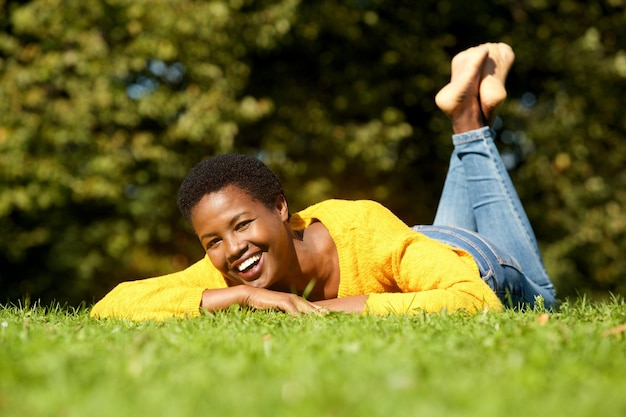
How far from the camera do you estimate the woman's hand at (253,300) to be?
4527 millimetres

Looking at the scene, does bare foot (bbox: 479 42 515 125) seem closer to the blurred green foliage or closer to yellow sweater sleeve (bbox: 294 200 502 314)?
yellow sweater sleeve (bbox: 294 200 502 314)

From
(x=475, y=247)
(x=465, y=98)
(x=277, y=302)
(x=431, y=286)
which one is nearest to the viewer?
(x=277, y=302)

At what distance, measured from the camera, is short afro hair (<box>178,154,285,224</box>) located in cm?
484

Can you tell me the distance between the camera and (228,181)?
486cm

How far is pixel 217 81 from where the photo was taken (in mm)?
11836

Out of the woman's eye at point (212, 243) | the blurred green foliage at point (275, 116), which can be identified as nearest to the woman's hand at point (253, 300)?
the woman's eye at point (212, 243)

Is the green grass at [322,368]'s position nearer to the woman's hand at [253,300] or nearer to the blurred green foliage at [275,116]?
the woman's hand at [253,300]

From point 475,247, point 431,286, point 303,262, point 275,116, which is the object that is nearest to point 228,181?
point 303,262

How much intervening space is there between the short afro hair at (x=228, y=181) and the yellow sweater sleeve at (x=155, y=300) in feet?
1.50

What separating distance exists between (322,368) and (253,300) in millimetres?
2041

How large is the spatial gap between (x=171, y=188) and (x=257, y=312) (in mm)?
8534

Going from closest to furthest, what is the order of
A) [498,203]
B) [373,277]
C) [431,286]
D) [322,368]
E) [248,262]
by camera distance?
[322,368]
[431,286]
[248,262]
[373,277]
[498,203]

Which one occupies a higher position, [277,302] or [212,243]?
[212,243]

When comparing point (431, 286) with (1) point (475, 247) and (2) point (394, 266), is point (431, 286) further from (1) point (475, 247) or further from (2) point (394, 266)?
(1) point (475, 247)
